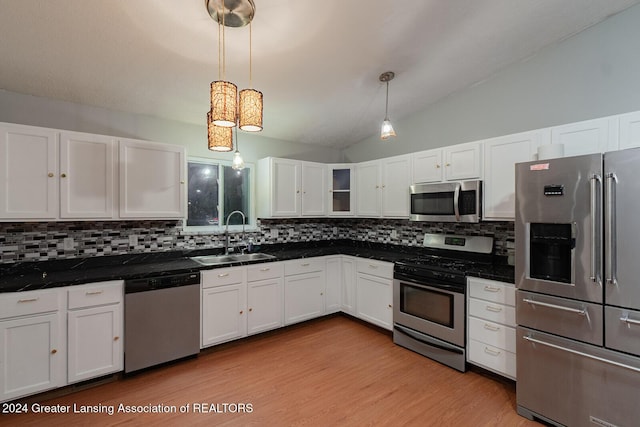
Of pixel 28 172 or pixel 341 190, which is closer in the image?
pixel 28 172

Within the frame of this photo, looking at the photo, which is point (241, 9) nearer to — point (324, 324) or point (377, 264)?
point (377, 264)

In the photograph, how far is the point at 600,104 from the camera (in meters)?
2.52

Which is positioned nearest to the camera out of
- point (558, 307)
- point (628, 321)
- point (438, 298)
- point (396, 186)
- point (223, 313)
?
point (628, 321)

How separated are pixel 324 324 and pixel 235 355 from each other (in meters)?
1.22

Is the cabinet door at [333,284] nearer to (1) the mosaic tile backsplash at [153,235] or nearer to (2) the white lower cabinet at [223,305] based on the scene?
(1) the mosaic tile backsplash at [153,235]

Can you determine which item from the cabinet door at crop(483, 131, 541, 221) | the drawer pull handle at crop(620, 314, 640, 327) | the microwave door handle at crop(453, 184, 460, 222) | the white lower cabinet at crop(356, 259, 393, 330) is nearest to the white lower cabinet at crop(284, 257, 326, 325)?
the white lower cabinet at crop(356, 259, 393, 330)

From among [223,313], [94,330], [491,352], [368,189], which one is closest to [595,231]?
[491,352]

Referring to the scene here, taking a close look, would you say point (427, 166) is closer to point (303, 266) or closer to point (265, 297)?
point (303, 266)

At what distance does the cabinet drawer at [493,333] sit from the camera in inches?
93.6

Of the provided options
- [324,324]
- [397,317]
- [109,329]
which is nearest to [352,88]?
[397,317]

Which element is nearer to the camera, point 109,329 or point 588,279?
point 588,279

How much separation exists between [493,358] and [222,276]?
257 cm

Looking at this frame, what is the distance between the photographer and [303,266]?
366 cm

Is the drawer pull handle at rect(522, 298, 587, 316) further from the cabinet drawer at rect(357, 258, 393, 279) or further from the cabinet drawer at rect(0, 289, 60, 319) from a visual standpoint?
the cabinet drawer at rect(0, 289, 60, 319)
